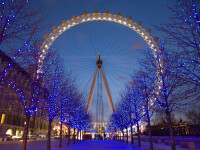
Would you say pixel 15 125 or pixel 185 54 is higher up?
pixel 185 54

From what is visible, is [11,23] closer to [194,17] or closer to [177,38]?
[177,38]

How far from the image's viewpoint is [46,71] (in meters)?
11.0

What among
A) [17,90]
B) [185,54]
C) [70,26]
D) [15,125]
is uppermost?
[70,26]

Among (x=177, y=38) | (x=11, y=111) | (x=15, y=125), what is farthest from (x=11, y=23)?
(x=15, y=125)

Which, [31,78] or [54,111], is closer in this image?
[31,78]

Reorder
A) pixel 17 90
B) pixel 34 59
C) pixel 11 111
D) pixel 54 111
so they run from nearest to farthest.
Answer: pixel 17 90
pixel 34 59
pixel 54 111
pixel 11 111

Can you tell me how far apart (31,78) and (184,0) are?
364 inches

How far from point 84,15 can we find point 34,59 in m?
19.0

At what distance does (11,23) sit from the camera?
21.2 feet

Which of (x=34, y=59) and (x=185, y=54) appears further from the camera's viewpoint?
(x=34, y=59)

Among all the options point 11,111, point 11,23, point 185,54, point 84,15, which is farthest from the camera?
point 11,111

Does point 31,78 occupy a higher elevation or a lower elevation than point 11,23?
lower

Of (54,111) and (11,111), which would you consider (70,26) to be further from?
(11,111)

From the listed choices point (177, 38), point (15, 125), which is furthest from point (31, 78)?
point (15, 125)
